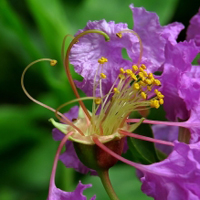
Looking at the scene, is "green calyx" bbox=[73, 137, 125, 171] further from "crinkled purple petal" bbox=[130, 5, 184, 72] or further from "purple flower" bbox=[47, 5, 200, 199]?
"crinkled purple petal" bbox=[130, 5, 184, 72]

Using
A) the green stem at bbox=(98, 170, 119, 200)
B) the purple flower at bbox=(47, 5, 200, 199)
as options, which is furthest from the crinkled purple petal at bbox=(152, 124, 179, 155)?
the green stem at bbox=(98, 170, 119, 200)

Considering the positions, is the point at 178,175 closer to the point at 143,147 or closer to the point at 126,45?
the point at 143,147

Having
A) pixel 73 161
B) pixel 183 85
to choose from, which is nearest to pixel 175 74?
pixel 183 85

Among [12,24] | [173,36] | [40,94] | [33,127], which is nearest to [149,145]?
[173,36]

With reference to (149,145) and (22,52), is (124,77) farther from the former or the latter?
(22,52)

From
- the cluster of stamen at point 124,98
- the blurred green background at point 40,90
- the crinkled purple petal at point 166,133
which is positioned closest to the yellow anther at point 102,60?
the cluster of stamen at point 124,98

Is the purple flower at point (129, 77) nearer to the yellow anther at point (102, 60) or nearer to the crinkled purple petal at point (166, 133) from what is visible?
the yellow anther at point (102, 60)
